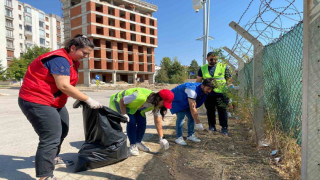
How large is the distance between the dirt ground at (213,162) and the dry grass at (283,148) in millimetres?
110

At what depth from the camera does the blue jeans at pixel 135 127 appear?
306cm

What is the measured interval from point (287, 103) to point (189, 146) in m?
1.57

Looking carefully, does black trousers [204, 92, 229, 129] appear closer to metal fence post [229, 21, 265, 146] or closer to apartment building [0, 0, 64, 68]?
metal fence post [229, 21, 265, 146]

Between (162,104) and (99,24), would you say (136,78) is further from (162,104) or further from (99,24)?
(162,104)

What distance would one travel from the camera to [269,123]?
10.5ft

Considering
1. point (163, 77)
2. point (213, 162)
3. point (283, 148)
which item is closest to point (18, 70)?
point (163, 77)

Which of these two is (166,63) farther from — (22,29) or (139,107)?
(139,107)

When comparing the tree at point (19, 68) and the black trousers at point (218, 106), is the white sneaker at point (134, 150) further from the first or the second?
the tree at point (19, 68)

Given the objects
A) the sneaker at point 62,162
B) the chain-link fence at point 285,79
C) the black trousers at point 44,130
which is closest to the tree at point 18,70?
the sneaker at point 62,162

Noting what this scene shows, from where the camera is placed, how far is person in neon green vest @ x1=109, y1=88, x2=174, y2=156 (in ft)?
9.14

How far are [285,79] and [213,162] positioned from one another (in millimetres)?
1471

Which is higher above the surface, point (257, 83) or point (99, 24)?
point (99, 24)

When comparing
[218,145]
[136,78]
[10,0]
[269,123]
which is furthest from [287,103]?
[10,0]

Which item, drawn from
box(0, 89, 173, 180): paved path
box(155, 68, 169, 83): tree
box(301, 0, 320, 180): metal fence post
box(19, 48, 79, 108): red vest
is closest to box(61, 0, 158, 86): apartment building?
box(155, 68, 169, 83): tree
